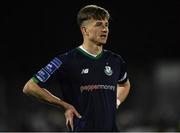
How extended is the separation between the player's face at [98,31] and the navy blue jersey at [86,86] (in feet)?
0.43

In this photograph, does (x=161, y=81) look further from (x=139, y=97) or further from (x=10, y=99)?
(x=10, y=99)

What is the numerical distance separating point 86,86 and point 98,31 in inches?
15.9

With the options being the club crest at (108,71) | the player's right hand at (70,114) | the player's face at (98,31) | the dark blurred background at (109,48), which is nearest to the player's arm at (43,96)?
the player's right hand at (70,114)

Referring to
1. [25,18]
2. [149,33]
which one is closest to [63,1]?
[25,18]

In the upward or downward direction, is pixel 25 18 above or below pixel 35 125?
above

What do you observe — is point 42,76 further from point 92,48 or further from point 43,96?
point 92,48

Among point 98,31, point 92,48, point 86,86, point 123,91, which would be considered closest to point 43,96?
point 86,86

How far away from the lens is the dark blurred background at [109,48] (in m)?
8.34

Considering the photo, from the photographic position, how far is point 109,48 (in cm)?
851

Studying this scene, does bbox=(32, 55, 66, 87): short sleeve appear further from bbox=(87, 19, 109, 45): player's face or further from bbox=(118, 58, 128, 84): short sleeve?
bbox=(118, 58, 128, 84): short sleeve

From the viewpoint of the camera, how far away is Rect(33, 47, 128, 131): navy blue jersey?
3.87m

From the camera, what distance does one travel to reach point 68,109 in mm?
3822

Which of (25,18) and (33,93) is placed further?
(25,18)

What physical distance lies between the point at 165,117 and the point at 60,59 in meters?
4.58
